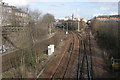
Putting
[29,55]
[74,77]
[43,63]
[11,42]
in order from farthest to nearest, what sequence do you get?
[11,42] < [43,63] < [29,55] < [74,77]

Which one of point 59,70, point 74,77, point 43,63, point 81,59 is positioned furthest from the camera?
point 81,59

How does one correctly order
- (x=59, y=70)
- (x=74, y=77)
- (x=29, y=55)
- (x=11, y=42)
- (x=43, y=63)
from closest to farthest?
1. (x=74, y=77)
2. (x=59, y=70)
3. (x=29, y=55)
4. (x=43, y=63)
5. (x=11, y=42)

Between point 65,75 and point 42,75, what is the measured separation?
55.1 inches

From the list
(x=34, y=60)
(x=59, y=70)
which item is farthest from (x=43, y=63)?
(x=59, y=70)

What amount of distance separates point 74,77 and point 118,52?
119 inches

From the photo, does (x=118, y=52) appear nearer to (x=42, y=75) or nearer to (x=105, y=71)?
(x=105, y=71)

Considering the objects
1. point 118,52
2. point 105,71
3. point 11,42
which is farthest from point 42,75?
point 11,42

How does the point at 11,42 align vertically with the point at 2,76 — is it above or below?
above

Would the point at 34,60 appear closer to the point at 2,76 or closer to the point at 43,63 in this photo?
the point at 43,63

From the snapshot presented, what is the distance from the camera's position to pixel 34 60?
10.9 metres

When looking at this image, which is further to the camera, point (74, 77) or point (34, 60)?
point (34, 60)

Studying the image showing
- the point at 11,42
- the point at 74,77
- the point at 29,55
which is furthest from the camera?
the point at 11,42

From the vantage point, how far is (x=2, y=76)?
899 cm

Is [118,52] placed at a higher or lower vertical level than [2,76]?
higher
